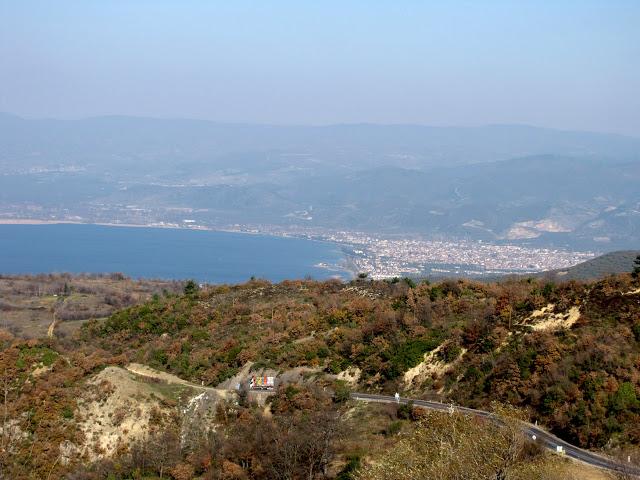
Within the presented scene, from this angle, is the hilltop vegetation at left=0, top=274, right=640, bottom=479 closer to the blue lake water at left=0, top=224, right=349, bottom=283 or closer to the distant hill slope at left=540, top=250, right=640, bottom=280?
the distant hill slope at left=540, top=250, right=640, bottom=280

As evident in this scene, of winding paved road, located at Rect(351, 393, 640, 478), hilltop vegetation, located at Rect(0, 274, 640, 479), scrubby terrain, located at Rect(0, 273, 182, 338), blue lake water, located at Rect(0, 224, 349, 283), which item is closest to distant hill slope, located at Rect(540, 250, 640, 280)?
hilltop vegetation, located at Rect(0, 274, 640, 479)

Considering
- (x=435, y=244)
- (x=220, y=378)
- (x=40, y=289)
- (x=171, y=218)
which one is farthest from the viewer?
(x=171, y=218)

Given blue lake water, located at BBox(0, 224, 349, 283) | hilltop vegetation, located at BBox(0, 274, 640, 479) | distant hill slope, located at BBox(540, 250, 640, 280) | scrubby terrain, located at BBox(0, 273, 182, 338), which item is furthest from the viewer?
blue lake water, located at BBox(0, 224, 349, 283)

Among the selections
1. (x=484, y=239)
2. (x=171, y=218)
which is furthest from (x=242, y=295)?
(x=171, y=218)

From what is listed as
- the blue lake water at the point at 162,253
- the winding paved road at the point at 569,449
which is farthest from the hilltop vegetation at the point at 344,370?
the blue lake water at the point at 162,253

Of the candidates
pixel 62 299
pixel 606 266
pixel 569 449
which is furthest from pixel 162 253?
pixel 569 449

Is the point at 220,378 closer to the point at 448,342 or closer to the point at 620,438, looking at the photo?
the point at 448,342
